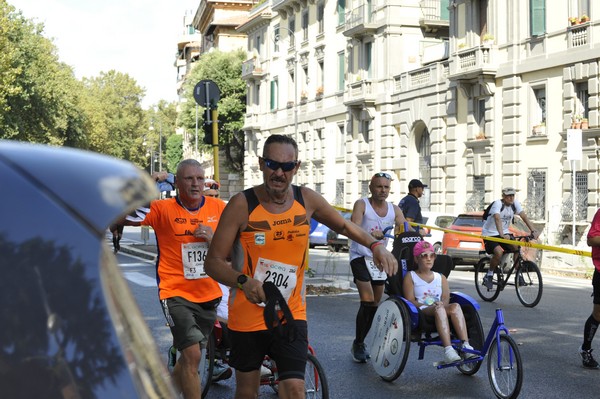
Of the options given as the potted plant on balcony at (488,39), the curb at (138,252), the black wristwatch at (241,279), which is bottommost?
the curb at (138,252)

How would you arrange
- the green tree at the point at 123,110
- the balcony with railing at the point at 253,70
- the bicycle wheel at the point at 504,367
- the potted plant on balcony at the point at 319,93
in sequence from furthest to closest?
the green tree at the point at 123,110 → the balcony with railing at the point at 253,70 → the potted plant on balcony at the point at 319,93 → the bicycle wheel at the point at 504,367

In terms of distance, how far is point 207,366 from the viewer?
7.91 metres

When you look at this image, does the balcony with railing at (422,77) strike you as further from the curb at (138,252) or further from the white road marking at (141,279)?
the white road marking at (141,279)

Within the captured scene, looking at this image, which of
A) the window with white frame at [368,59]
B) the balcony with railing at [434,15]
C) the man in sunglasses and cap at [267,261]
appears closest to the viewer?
the man in sunglasses and cap at [267,261]

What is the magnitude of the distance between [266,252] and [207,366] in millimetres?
2765

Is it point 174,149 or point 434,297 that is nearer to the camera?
point 434,297

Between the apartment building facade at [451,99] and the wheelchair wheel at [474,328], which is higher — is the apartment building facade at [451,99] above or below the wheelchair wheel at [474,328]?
above

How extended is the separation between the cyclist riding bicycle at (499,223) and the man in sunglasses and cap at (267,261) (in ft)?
36.1

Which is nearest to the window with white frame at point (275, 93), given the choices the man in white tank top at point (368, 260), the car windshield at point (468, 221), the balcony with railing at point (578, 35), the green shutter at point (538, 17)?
the green shutter at point (538, 17)

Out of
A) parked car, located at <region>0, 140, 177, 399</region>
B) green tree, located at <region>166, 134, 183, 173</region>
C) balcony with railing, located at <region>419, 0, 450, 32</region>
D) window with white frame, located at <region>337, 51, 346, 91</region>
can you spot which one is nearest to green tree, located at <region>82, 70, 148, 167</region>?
green tree, located at <region>166, 134, 183, 173</region>

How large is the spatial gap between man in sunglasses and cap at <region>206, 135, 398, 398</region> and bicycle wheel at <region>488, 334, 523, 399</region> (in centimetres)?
298

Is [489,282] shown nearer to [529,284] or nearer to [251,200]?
[529,284]

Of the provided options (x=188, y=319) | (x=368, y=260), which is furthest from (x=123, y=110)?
(x=188, y=319)

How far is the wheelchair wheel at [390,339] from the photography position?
8.67 meters
